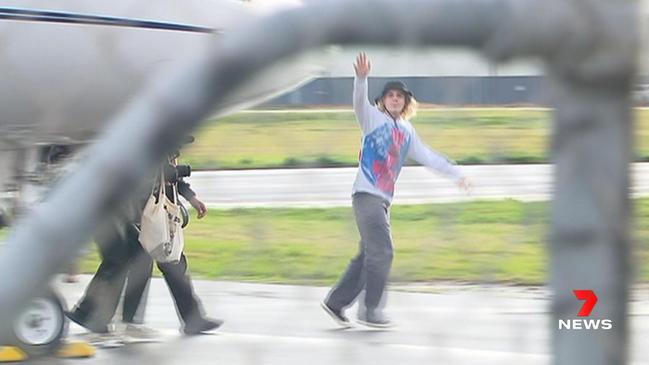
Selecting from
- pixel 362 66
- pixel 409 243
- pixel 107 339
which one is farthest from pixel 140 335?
pixel 362 66

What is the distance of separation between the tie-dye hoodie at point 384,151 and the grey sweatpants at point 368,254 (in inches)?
0.9

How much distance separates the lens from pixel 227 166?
1353 millimetres

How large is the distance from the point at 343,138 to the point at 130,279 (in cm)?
39

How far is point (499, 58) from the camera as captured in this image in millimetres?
1155

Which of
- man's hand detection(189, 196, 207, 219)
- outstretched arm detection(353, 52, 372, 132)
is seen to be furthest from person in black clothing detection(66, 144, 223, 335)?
outstretched arm detection(353, 52, 372, 132)

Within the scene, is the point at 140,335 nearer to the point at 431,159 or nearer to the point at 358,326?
the point at 358,326

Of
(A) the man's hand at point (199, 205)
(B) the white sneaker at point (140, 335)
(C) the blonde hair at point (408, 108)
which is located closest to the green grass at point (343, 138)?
(C) the blonde hair at point (408, 108)

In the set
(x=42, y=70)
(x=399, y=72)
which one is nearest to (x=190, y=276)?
(x=42, y=70)

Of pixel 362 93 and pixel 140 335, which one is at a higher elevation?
pixel 362 93

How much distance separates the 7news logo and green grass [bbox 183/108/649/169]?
0.48 ft

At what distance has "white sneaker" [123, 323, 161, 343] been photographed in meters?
1.77

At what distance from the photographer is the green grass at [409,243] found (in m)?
1.41

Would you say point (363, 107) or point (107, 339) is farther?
point (107, 339)

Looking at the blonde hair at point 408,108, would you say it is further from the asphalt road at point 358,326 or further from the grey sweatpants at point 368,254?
the asphalt road at point 358,326
